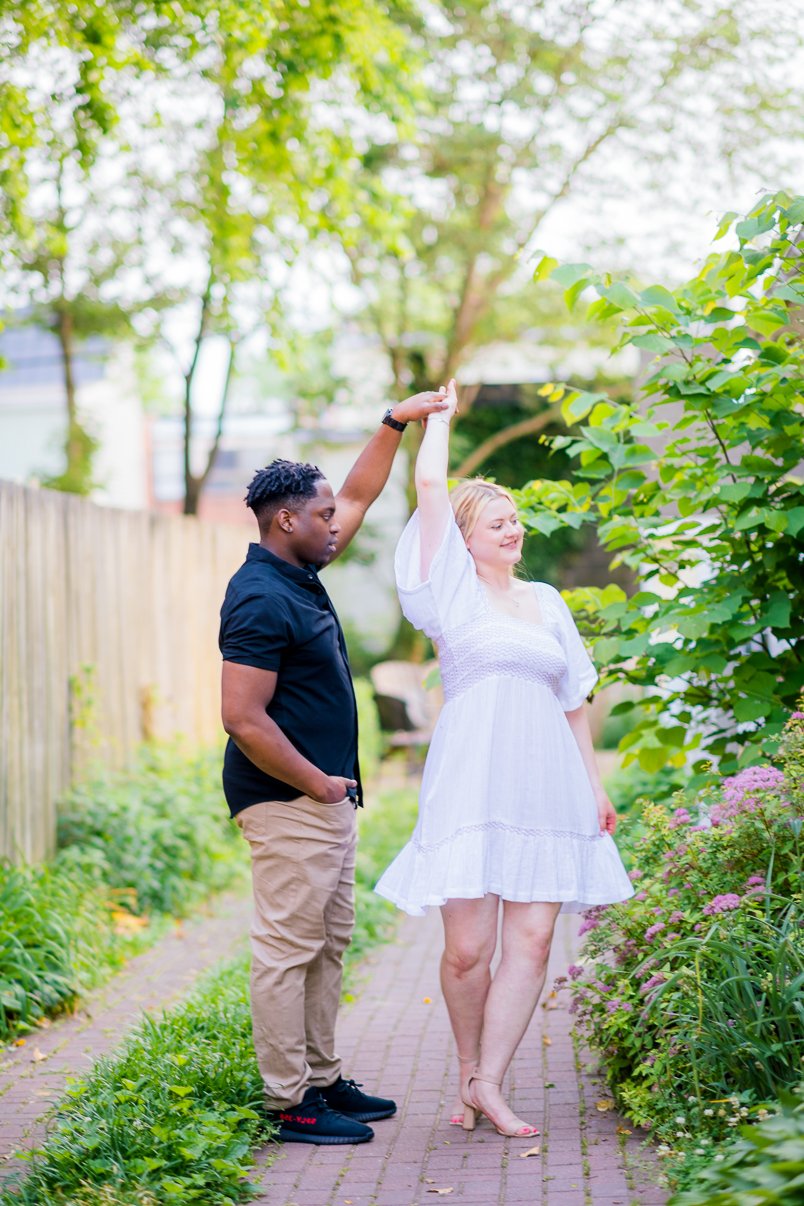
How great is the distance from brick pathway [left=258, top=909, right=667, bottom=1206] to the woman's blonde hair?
5.98ft

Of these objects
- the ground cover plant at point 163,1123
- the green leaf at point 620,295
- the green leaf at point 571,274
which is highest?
the green leaf at point 571,274

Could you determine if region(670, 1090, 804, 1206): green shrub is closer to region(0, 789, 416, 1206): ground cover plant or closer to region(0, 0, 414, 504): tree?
region(0, 789, 416, 1206): ground cover plant

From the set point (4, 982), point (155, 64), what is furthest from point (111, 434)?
point (4, 982)

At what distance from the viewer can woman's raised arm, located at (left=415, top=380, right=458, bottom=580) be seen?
4020 millimetres

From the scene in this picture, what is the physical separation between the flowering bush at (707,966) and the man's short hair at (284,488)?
4.80 ft

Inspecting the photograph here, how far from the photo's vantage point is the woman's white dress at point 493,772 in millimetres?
3986

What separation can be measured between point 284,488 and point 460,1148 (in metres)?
2.03

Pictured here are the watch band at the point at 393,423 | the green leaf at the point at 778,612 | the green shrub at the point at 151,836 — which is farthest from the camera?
the green shrub at the point at 151,836

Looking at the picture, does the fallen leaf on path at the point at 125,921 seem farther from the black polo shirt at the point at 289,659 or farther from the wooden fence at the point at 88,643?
the black polo shirt at the point at 289,659

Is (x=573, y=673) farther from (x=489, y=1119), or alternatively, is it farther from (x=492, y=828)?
(x=489, y=1119)

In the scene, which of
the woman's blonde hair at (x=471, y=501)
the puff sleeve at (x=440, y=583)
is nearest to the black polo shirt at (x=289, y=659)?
the puff sleeve at (x=440, y=583)

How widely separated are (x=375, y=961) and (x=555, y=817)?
9.88 feet

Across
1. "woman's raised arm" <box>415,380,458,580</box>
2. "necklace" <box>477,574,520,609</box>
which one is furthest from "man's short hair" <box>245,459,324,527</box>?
"necklace" <box>477,574,520,609</box>

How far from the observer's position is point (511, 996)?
4004 millimetres
